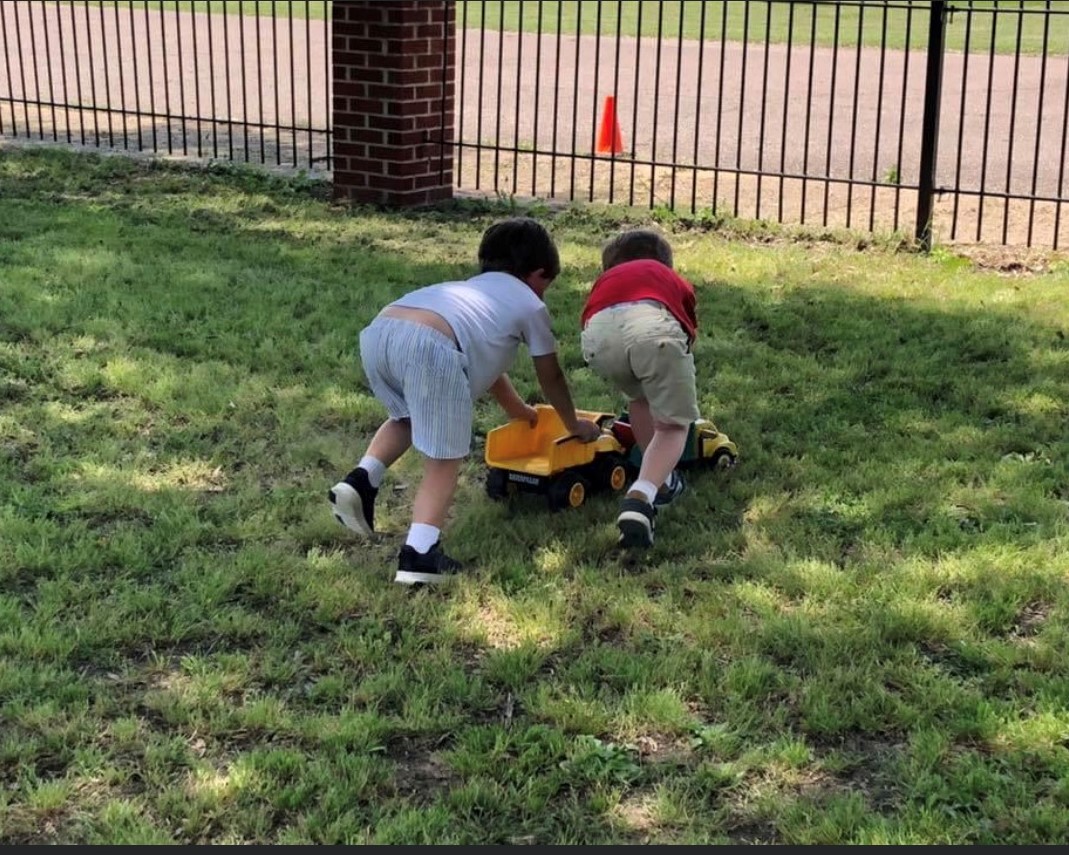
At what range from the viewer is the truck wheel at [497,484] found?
14.9ft

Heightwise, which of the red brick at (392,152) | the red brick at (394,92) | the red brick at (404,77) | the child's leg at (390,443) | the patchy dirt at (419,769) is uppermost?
the red brick at (404,77)

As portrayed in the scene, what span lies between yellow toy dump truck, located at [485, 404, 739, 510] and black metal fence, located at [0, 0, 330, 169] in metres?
5.33

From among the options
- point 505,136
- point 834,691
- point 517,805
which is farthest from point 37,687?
point 505,136

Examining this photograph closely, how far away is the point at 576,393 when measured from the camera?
561cm

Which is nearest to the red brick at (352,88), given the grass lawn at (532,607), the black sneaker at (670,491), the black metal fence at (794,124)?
the black metal fence at (794,124)

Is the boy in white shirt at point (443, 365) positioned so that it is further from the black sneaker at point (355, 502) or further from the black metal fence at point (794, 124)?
the black metal fence at point (794, 124)

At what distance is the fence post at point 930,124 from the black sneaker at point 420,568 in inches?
186

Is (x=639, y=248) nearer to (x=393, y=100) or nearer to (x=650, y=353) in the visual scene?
(x=650, y=353)

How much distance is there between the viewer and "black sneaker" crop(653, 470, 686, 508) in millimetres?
4551

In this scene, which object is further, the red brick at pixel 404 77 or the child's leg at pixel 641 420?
the red brick at pixel 404 77

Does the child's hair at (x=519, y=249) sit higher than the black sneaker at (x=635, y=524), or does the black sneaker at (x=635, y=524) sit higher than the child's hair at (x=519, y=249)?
the child's hair at (x=519, y=249)

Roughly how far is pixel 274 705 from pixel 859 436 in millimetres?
2560

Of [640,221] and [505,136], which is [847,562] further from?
[505,136]

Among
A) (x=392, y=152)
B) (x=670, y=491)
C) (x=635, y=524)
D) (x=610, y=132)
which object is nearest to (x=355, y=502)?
(x=635, y=524)
